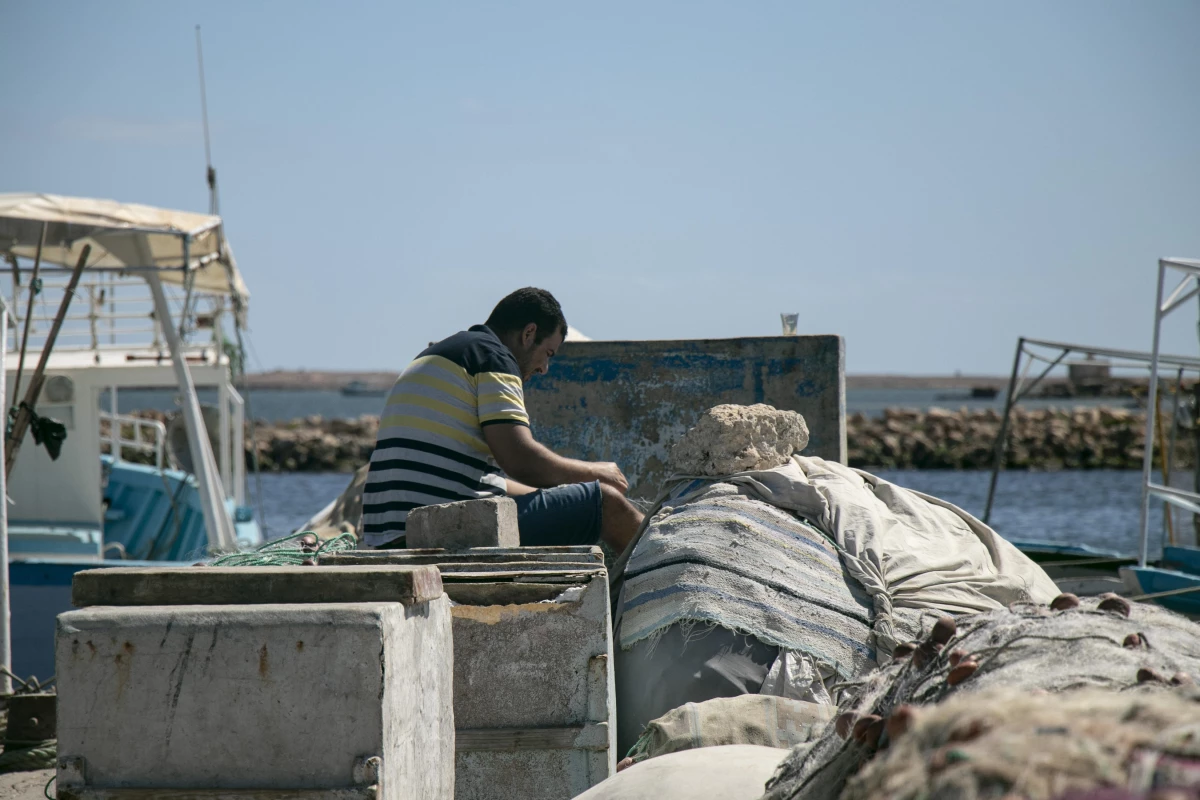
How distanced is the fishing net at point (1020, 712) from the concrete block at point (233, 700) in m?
0.83

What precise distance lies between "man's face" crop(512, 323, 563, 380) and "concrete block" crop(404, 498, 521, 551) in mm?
1199

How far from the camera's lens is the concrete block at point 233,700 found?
231 centimetres

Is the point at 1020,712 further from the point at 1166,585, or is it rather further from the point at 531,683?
the point at 1166,585

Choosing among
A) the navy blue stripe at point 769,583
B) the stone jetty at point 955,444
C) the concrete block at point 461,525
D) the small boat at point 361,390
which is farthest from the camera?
the small boat at point 361,390

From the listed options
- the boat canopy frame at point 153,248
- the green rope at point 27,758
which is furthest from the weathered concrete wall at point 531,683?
the boat canopy frame at point 153,248

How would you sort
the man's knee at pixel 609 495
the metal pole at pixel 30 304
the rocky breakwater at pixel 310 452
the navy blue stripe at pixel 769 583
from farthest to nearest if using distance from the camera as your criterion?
the rocky breakwater at pixel 310 452 → the metal pole at pixel 30 304 → the man's knee at pixel 609 495 → the navy blue stripe at pixel 769 583

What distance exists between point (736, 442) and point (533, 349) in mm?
871

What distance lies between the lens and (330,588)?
246cm

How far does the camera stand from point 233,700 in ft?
7.66

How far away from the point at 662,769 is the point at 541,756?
1.51 ft

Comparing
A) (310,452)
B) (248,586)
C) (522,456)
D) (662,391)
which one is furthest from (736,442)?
(310,452)

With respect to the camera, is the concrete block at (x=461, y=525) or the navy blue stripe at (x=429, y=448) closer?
the concrete block at (x=461, y=525)

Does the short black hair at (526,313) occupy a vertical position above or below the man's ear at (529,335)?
above

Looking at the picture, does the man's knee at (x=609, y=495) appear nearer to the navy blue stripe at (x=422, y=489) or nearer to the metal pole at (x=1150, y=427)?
the navy blue stripe at (x=422, y=489)
